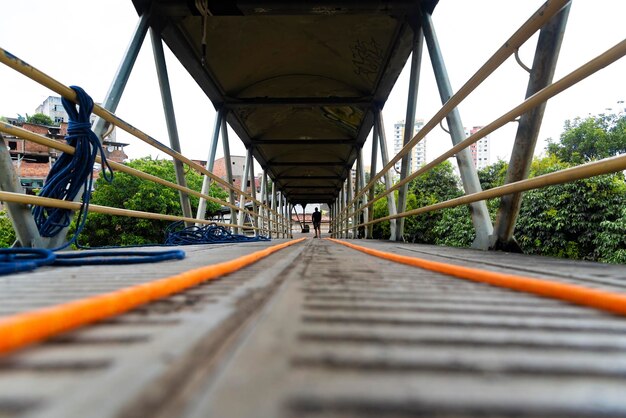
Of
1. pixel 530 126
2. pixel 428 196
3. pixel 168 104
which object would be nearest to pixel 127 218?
pixel 428 196

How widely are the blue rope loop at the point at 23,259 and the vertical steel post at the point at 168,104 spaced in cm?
267

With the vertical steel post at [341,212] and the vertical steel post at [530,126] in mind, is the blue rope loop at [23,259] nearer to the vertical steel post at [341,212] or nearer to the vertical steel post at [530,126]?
the vertical steel post at [530,126]

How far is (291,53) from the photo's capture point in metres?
5.63

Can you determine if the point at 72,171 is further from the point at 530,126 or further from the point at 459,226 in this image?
the point at 459,226

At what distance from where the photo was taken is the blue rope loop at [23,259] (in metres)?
A: 1.57

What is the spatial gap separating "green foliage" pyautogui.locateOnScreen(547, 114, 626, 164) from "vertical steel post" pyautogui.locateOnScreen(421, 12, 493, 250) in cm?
3358

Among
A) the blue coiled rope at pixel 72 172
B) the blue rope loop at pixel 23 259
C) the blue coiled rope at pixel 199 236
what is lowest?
the blue rope loop at pixel 23 259

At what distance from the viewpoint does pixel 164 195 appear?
2378 cm

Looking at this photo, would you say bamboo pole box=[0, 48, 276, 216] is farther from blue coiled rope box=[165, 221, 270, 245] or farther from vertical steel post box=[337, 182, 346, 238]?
vertical steel post box=[337, 182, 346, 238]

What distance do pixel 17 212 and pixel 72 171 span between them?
1.31 feet

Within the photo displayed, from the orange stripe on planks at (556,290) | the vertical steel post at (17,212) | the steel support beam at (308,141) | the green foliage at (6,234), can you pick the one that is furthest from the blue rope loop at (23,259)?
the green foliage at (6,234)

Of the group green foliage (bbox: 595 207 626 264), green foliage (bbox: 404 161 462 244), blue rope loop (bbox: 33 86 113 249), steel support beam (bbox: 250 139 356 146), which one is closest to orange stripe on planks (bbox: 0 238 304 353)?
blue rope loop (bbox: 33 86 113 249)

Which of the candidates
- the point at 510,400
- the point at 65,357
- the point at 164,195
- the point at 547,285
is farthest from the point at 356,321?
the point at 164,195

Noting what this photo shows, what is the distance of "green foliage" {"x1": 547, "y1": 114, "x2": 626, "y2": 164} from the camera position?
106 ft
